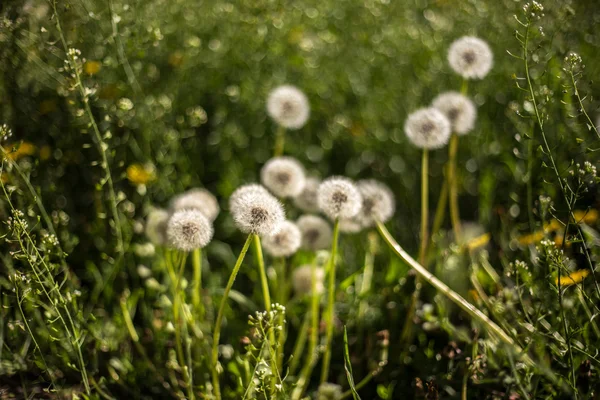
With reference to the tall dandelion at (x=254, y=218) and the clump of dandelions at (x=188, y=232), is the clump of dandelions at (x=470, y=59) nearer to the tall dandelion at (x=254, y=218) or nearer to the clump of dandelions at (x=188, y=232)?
the tall dandelion at (x=254, y=218)

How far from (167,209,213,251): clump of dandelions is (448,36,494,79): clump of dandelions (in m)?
1.40

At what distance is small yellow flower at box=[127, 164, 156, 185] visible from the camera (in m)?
2.67

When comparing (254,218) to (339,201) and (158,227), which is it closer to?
(339,201)

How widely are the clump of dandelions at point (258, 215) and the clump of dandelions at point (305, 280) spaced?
68cm

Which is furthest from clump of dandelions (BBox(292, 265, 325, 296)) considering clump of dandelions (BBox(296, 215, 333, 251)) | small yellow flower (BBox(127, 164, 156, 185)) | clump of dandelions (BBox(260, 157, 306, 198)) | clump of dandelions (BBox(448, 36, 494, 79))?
clump of dandelions (BBox(448, 36, 494, 79))

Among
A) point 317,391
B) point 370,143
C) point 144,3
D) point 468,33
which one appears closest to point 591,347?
point 317,391

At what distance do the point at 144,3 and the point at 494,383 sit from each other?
241 cm

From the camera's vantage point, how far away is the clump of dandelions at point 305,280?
241 centimetres

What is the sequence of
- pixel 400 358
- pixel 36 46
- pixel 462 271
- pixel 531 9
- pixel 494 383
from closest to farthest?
pixel 531 9 → pixel 494 383 → pixel 400 358 → pixel 36 46 → pixel 462 271

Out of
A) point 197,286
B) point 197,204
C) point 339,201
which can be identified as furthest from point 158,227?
point 339,201

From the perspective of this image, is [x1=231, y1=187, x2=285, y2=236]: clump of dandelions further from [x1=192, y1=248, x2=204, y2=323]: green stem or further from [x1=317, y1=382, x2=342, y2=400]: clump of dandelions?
[x1=317, y1=382, x2=342, y2=400]: clump of dandelions

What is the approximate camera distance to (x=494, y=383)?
2.16 m

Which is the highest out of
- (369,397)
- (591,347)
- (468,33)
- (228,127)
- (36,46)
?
(36,46)

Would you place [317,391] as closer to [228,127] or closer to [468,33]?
[228,127]
